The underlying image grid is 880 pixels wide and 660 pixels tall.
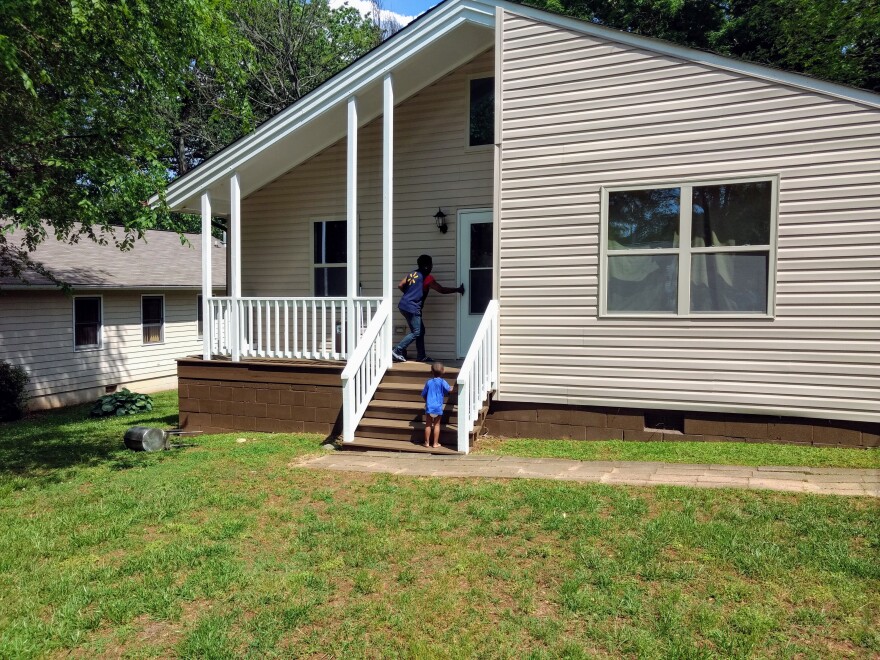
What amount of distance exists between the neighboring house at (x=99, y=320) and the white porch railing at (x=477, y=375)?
1118 centimetres

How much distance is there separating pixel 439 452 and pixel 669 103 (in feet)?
15.6

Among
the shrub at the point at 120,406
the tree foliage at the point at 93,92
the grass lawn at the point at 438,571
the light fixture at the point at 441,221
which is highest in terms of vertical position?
the tree foliage at the point at 93,92

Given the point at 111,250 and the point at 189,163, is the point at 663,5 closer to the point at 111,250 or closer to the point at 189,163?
the point at 111,250

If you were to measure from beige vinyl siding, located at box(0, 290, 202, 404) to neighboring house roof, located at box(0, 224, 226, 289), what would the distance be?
19.4 inches

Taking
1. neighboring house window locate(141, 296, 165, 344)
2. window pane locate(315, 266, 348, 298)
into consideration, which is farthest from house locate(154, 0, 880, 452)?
neighboring house window locate(141, 296, 165, 344)

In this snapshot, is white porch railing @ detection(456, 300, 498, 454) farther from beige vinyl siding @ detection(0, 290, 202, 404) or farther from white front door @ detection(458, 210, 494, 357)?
beige vinyl siding @ detection(0, 290, 202, 404)

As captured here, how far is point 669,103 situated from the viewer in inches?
282

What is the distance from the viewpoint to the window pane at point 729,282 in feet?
22.4

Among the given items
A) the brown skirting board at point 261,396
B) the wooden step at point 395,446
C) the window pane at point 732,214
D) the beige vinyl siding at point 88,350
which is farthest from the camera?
the beige vinyl siding at point 88,350

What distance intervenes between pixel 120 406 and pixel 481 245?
8.78 meters

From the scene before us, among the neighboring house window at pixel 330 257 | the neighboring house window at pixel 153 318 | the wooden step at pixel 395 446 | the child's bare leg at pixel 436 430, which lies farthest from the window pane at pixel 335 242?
the neighboring house window at pixel 153 318

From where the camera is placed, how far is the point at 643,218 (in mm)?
7301

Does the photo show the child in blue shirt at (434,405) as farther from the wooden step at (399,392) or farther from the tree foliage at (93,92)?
the tree foliage at (93,92)

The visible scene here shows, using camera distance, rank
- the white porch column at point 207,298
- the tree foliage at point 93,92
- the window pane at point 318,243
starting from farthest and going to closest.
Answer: the window pane at point 318,243
the white porch column at point 207,298
the tree foliage at point 93,92
